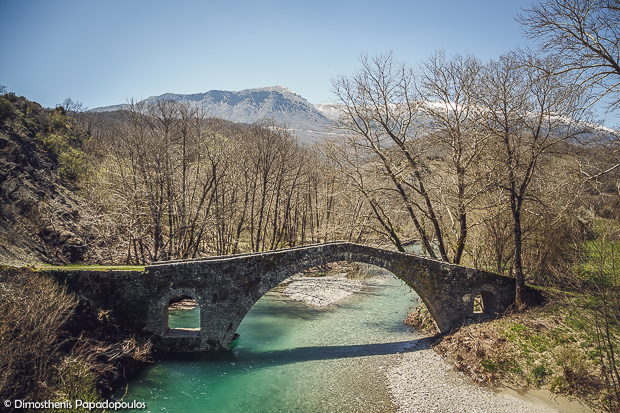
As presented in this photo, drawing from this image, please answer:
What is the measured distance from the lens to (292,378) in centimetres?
1305

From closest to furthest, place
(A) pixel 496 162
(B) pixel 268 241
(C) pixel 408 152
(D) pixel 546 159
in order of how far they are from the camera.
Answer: (A) pixel 496 162, (D) pixel 546 159, (C) pixel 408 152, (B) pixel 268 241

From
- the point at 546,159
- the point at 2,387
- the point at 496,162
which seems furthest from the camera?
the point at 546,159

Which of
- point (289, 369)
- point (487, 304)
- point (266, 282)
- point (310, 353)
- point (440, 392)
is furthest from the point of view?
point (487, 304)

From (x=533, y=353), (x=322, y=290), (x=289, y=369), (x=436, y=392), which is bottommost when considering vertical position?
(x=289, y=369)

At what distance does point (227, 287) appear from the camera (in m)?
14.7

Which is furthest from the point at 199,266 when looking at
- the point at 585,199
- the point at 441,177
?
the point at 585,199

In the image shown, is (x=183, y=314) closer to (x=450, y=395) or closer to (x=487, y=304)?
(x=450, y=395)

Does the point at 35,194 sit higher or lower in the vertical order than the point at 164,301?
higher

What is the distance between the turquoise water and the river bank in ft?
0.72

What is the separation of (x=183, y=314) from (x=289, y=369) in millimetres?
8813

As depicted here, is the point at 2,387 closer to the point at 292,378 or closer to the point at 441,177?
the point at 292,378

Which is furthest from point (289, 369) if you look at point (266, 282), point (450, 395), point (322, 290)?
point (322, 290)

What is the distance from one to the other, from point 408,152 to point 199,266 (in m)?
10.9

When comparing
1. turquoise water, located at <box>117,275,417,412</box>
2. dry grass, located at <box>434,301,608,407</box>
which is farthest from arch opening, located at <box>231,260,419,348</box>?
dry grass, located at <box>434,301,608,407</box>
